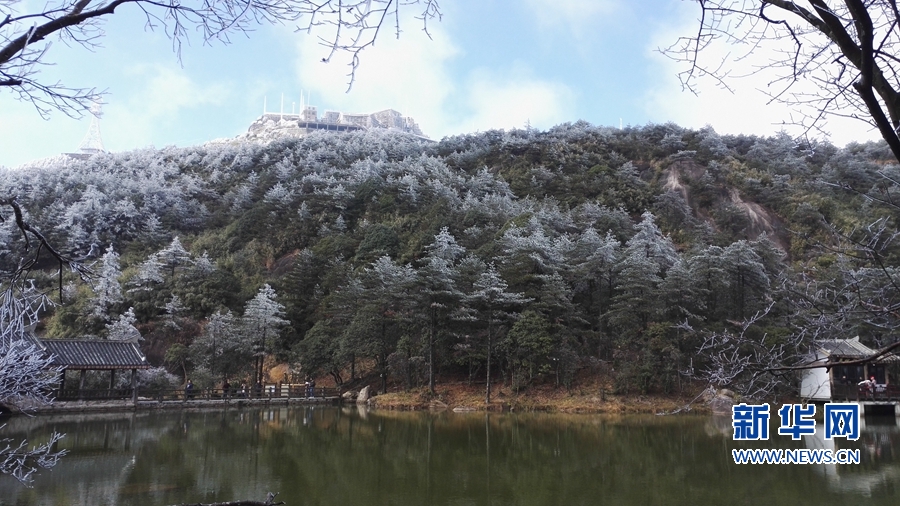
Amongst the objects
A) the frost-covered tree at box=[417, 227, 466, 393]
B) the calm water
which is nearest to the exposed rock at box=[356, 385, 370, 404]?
the frost-covered tree at box=[417, 227, 466, 393]

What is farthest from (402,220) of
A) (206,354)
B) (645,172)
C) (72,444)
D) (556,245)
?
(72,444)

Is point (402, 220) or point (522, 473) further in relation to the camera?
point (402, 220)

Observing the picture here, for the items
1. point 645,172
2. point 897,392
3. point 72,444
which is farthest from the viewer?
point 645,172

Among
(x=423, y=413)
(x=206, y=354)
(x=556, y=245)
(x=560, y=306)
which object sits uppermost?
(x=556, y=245)

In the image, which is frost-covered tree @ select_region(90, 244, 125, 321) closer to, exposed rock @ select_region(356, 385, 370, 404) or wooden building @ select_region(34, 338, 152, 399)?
wooden building @ select_region(34, 338, 152, 399)

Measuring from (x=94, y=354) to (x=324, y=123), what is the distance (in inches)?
2617

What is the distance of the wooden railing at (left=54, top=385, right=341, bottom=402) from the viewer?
49.0 ft

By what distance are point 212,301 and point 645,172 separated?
80.0 feet

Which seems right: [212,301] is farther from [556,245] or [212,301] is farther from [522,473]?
[522,473]

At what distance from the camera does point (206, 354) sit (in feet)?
62.9

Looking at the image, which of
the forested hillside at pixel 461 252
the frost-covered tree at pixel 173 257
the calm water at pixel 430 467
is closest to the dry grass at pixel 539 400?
the forested hillside at pixel 461 252

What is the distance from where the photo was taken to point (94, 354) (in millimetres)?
14570

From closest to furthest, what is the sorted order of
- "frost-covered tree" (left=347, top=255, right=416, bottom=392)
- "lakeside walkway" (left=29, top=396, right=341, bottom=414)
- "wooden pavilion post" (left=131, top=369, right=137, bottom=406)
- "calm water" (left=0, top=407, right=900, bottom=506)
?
"calm water" (left=0, top=407, right=900, bottom=506) → "lakeside walkway" (left=29, top=396, right=341, bottom=414) → "wooden pavilion post" (left=131, top=369, right=137, bottom=406) → "frost-covered tree" (left=347, top=255, right=416, bottom=392)

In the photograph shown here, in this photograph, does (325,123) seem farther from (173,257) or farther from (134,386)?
(134,386)
